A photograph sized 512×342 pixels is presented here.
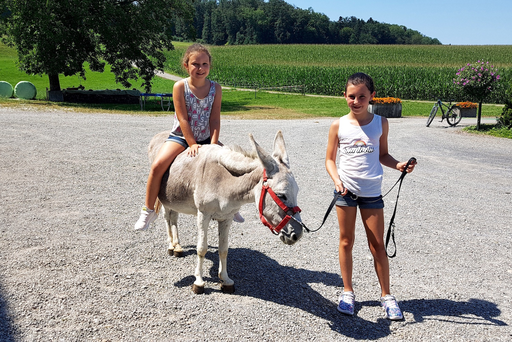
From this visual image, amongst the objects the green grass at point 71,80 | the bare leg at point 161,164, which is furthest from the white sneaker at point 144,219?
the green grass at point 71,80

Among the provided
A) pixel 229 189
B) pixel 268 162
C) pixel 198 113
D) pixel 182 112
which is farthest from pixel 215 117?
pixel 268 162

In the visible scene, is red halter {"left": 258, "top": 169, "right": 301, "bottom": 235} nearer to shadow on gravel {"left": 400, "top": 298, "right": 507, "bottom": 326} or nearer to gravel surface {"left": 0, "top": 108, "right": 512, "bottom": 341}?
gravel surface {"left": 0, "top": 108, "right": 512, "bottom": 341}

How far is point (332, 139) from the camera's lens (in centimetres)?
405

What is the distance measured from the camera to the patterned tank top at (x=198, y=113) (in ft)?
15.0

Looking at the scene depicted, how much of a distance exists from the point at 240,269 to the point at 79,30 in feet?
76.8

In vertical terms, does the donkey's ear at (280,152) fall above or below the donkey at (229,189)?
above

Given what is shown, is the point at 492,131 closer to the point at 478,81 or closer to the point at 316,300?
the point at 478,81

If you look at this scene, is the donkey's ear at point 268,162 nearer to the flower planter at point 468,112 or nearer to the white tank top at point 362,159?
the white tank top at point 362,159

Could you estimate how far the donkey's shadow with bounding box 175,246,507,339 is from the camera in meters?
3.95

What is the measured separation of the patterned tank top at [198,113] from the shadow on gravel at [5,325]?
8.03 ft

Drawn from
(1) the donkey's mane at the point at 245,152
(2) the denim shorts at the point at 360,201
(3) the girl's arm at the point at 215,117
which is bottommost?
(2) the denim shorts at the point at 360,201

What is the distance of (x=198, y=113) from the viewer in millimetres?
A: 4641

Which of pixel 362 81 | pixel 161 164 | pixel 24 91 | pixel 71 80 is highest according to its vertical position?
pixel 71 80

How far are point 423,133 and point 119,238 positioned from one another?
15.3m
